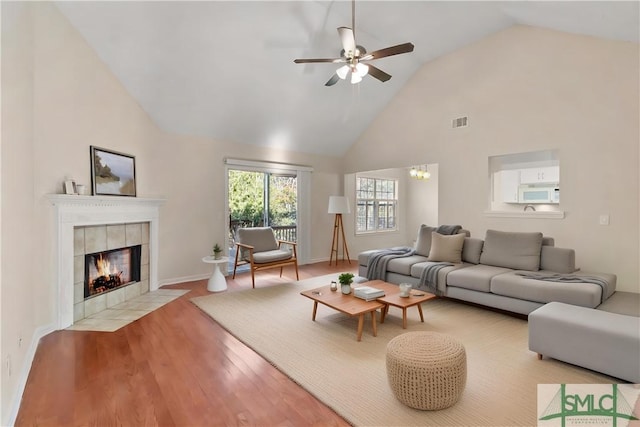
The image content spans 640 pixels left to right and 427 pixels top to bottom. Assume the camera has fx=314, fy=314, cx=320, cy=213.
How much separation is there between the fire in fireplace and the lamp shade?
3.54 meters

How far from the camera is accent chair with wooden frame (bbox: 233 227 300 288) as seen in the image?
188 inches

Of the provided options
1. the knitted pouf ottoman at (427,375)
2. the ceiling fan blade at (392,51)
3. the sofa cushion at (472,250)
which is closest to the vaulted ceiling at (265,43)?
the ceiling fan blade at (392,51)

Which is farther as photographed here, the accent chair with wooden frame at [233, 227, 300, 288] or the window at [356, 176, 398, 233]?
the window at [356, 176, 398, 233]

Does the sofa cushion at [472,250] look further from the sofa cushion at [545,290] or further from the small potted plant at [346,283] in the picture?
the small potted plant at [346,283]

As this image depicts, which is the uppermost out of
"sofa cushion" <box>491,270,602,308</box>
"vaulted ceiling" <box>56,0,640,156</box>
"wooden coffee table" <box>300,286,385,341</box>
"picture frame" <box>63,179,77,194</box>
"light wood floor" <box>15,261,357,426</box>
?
"vaulted ceiling" <box>56,0,640,156</box>

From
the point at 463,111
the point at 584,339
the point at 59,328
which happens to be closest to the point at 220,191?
the point at 59,328

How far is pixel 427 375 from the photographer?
185cm

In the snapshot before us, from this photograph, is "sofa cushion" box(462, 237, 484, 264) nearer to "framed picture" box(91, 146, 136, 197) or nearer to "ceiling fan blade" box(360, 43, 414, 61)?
"ceiling fan blade" box(360, 43, 414, 61)

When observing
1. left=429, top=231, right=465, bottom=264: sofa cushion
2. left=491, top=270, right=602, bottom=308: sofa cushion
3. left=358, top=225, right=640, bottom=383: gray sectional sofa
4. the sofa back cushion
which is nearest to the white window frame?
left=358, top=225, right=640, bottom=383: gray sectional sofa

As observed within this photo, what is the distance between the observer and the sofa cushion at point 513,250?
3.80m

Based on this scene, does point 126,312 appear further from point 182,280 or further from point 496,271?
point 496,271

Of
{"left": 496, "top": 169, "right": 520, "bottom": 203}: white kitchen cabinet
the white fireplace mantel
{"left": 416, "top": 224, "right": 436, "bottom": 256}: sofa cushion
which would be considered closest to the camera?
the white fireplace mantel

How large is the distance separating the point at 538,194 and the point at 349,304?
4.32m

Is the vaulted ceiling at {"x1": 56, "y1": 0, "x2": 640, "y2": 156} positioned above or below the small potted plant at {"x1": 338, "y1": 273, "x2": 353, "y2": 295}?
above
